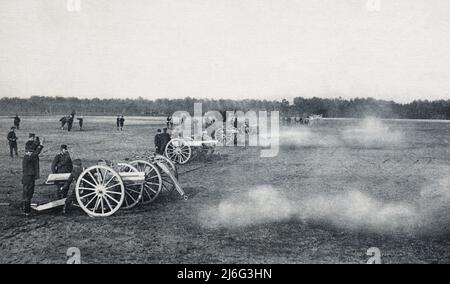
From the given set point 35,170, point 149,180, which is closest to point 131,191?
point 149,180

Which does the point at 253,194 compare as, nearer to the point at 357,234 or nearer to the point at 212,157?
the point at 357,234

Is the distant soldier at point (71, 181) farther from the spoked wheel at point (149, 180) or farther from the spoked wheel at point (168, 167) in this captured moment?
the spoked wheel at point (168, 167)

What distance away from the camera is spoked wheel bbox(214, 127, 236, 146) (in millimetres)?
22222

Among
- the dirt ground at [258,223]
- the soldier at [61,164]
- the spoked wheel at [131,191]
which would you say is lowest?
the dirt ground at [258,223]

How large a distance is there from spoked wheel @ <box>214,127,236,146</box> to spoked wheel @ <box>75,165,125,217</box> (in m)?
14.1

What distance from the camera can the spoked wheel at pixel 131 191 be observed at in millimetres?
7969

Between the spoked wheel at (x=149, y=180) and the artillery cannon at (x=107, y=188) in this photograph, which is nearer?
the artillery cannon at (x=107, y=188)

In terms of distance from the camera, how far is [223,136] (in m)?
22.0

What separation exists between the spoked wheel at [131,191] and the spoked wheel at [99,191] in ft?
0.68

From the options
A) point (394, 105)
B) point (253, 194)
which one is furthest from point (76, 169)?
point (394, 105)

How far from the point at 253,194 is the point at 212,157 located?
7026 millimetres

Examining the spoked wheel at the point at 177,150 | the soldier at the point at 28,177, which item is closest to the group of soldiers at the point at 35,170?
the soldier at the point at 28,177

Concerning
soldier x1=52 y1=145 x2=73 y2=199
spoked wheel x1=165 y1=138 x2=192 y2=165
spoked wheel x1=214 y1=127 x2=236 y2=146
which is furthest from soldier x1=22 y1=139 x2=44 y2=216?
spoked wheel x1=214 y1=127 x2=236 y2=146
